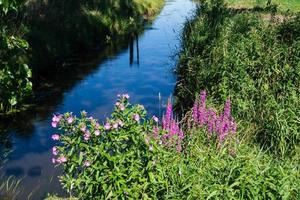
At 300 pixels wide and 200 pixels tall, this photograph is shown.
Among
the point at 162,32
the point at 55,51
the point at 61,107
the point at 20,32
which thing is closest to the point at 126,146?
the point at 61,107

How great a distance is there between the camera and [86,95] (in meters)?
17.6

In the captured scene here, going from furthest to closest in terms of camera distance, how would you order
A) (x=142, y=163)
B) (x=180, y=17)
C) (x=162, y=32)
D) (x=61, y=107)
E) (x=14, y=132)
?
(x=180, y=17)
(x=162, y=32)
(x=61, y=107)
(x=14, y=132)
(x=142, y=163)

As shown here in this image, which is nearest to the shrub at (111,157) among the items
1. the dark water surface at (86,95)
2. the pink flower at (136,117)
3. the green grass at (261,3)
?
the pink flower at (136,117)

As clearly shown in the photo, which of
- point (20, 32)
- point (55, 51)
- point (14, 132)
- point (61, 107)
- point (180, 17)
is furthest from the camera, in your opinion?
point (180, 17)

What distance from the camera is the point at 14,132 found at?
13.8 meters

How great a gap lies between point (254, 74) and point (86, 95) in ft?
23.1

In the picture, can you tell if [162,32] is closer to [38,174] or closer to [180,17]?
[180,17]

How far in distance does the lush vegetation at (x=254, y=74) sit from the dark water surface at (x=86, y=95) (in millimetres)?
2308

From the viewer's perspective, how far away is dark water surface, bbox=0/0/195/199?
1148 centimetres

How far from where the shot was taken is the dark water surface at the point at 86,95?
37.7 ft

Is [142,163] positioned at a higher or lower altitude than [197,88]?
higher

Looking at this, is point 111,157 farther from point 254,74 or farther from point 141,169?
point 254,74

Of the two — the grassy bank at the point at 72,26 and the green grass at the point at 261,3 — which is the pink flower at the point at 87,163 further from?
the green grass at the point at 261,3

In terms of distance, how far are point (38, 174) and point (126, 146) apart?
15.8ft
